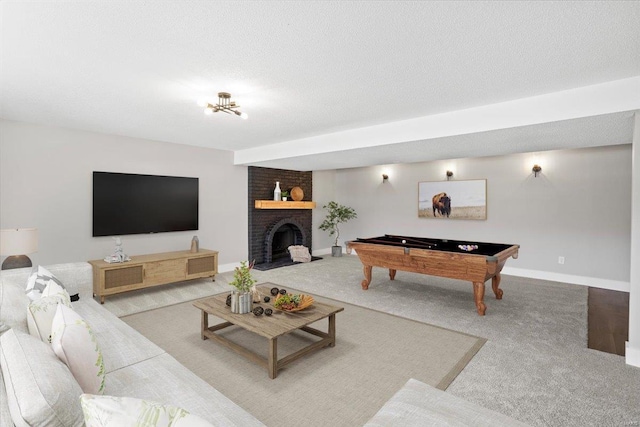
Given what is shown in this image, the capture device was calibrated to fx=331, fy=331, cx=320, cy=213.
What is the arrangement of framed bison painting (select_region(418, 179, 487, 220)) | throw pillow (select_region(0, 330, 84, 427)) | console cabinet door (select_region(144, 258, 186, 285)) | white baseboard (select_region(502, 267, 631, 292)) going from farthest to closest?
1. framed bison painting (select_region(418, 179, 487, 220))
2. white baseboard (select_region(502, 267, 631, 292))
3. console cabinet door (select_region(144, 258, 186, 285))
4. throw pillow (select_region(0, 330, 84, 427))

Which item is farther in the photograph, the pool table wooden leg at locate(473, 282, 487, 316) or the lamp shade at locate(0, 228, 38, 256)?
the pool table wooden leg at locate(473, 282, 487, 316)

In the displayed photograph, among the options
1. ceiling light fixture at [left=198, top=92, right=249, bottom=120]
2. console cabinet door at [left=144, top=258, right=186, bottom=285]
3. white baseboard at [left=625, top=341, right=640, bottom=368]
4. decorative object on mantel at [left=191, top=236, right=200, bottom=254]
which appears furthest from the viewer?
decorative object on mantel at [left=191, top=236, right=200, bottom=254]

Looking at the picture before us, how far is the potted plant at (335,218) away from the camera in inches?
319

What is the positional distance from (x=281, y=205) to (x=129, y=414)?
6081mm

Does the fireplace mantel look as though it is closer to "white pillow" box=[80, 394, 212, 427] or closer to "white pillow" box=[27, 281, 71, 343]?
"white pillow" box=[27, 281, 71, 343]

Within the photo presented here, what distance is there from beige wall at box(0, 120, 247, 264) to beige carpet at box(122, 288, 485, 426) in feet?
5.34

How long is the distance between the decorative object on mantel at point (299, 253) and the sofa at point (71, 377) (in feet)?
14.8

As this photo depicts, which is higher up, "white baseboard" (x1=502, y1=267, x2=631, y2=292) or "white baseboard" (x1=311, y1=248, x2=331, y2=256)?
"white baseboard" (x1=311, y1=248, x2=331, y2=256)

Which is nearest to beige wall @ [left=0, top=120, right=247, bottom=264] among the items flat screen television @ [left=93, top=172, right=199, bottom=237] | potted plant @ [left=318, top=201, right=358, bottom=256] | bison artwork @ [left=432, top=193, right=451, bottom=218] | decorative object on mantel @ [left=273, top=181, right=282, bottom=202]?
flat screen television @ [left=93, top=172, right=199, bottom=237]

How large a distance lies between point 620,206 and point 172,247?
697 centimetres

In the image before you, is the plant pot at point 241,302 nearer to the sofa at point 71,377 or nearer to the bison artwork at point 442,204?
the sofa at point 71,377

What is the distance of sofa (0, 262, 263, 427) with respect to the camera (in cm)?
102

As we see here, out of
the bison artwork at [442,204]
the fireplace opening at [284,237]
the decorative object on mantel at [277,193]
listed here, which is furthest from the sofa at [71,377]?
the bison artwork at [442,204]

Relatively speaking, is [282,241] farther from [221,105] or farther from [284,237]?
[221,105]
